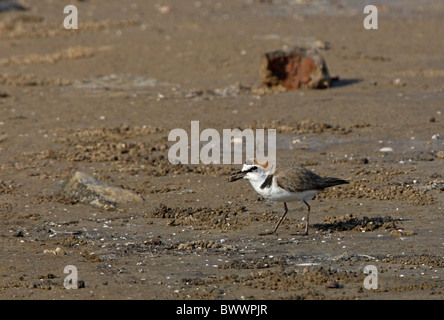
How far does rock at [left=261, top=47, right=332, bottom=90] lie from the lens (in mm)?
14984

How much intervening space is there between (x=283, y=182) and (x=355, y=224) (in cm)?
96

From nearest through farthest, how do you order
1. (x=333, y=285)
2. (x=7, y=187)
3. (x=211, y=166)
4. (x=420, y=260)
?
1. (x=333, y=285)
2. (x=420, y=260)
3. (x=7, y=187)
4. (x=211, y=166)

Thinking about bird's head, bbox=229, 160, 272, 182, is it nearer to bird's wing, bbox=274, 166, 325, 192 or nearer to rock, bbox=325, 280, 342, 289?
bird's wing, bbox=274, 166, 325, 192

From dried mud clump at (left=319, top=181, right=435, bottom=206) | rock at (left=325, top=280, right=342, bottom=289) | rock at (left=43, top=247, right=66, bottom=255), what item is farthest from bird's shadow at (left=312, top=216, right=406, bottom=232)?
rock at (left=43, top=247, right=66, bottom=255)

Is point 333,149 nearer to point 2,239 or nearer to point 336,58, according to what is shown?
point 2,239

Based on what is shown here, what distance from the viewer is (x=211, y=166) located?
11.1 metres

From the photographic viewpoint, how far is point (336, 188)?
991 centimetres

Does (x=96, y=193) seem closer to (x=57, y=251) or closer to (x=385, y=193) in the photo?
(x=57, y=251)

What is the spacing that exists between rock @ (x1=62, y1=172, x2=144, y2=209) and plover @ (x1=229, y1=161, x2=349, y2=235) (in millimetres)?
1903

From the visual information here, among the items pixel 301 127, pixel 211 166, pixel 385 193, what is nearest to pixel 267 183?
pixel 385 193

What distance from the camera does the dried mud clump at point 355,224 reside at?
8430mm

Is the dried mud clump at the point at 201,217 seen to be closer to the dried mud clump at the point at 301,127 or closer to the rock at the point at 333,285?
the rock at the point at 333,285
